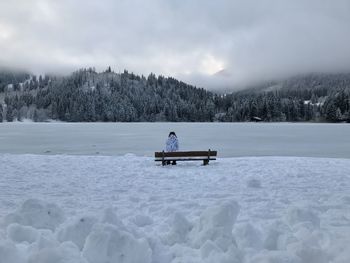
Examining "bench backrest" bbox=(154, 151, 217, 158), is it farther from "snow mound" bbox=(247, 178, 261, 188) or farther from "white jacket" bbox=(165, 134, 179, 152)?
"snow mound" bbox=(247, 178, 261, 188)

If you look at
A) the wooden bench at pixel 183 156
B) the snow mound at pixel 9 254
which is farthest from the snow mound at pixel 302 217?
the wooden bench at pixel 183 156

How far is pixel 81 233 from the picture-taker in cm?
643

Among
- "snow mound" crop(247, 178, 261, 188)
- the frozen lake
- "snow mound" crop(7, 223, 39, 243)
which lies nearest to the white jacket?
"snow mound" crop(247, 178, 261, 188)

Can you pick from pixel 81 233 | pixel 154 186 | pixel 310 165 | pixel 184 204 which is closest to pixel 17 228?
pixel 81 233

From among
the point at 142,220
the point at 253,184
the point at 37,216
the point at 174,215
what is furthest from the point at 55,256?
the point at 253,184

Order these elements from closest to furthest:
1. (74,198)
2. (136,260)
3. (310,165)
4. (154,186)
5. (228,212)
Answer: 1. (136,260)
2. (228,212)
3. (74,198)
4. (154,186)
5. (310,165)

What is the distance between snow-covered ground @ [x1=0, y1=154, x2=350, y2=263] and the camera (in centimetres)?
579

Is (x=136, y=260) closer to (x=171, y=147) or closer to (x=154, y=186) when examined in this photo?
(x=154, y=186)

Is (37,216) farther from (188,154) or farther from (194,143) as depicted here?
(194,143)

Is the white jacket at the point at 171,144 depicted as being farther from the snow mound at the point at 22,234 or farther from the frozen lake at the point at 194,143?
the snow mound at the point at 22,234

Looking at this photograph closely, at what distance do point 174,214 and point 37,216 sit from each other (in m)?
2.34

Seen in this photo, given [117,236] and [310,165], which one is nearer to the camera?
[117,236]

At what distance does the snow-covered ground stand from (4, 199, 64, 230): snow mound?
17 millimetres

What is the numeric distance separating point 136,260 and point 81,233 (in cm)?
114
